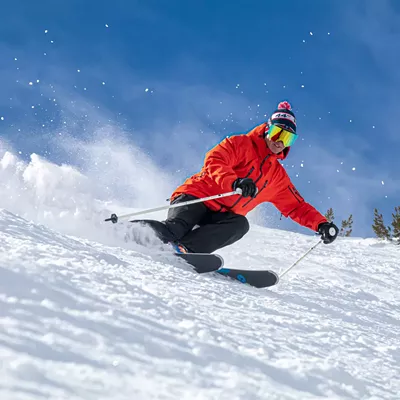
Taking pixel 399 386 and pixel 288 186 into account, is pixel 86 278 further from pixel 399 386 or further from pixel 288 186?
pixel 288 186

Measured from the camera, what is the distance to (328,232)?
14.5 ft

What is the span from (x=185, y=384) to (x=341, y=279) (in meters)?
4.60

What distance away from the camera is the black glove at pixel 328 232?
439cm

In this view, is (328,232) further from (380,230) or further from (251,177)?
(380,230)

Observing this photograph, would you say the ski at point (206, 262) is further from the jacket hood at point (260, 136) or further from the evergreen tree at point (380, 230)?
the evergreen tree at point (380, 230)

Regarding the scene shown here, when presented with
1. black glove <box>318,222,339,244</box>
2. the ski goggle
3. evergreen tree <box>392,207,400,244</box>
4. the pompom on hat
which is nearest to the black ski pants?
black glove <box>318,222,339,244</box>

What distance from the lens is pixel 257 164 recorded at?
4.53 meters

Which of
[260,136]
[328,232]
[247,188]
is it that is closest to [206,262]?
[247,188]

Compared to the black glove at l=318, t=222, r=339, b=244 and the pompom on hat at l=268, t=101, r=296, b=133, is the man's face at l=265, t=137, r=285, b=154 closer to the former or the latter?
the pompom on hat at l=268, t=101, r=296, b=133

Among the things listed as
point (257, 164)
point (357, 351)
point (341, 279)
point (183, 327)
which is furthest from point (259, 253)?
point (183, 327)

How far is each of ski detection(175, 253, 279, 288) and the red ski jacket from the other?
2.86 feet

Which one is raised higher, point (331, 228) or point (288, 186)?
point (288, 186)

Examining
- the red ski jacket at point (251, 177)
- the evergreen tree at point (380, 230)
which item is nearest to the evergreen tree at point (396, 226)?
the evergreen tree at point (380, 230)

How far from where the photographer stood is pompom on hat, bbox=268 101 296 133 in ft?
14.9
